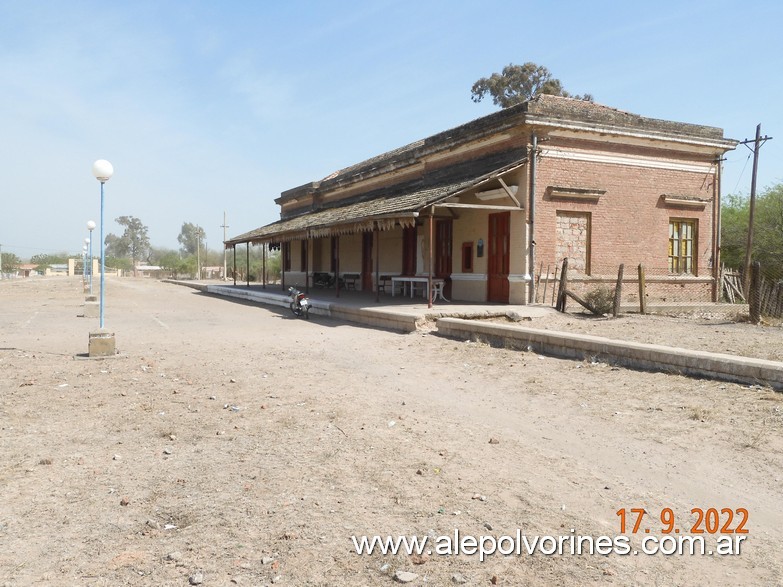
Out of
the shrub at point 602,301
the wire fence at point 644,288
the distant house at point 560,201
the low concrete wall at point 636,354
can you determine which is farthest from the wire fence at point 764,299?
the low concrete wall at point 636,354

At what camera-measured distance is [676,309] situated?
1627 centimetres

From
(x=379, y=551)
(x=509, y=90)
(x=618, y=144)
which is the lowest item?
(x=379, y=551)

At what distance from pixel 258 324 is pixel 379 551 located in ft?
41.1

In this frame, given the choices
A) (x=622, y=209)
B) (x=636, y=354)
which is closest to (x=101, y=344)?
(x=636, y=354)

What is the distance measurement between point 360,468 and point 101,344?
22.4 ft

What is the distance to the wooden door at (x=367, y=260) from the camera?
81.2 feet

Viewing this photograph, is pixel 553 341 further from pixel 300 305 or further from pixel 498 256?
pixel 300 305

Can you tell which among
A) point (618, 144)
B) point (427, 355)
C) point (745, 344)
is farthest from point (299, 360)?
point (618, 144)

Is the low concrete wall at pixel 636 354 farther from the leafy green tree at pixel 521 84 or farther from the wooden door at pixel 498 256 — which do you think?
the leafy green tree at pixel 521 84

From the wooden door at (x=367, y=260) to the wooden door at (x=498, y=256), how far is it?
866cm

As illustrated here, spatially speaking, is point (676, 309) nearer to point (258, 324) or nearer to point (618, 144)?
point (618, 144)

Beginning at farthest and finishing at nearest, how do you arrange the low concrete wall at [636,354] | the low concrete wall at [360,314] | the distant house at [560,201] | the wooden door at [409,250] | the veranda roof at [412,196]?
the wooden door at [409,250] < the distant house at [560,201] < the veranda roof at [412,196] < the low concrete wall at [360,314] < the low concrete wall at [636,354]

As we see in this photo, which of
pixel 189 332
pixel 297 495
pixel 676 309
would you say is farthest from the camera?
pixel 676 309

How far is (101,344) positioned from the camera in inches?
377
